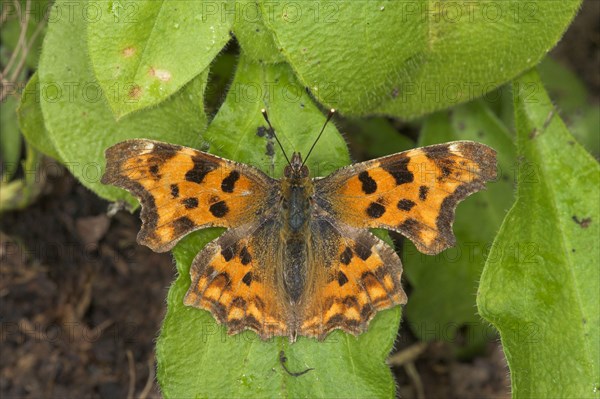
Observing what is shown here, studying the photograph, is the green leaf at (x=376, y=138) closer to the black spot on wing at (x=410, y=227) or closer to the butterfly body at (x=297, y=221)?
the butterfly body at (x=297, y=221)

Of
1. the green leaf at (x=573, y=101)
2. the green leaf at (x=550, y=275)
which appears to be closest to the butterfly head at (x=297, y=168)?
the green leaf at (x=550, y=275)

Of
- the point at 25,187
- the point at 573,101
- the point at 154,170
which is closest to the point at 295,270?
the point at 154,170

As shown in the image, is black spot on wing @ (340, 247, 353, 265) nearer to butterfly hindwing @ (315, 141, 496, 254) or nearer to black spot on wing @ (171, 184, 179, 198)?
butterfly hindwing @ (315, 141, 496, 254)

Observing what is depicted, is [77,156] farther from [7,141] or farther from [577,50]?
[577,50]

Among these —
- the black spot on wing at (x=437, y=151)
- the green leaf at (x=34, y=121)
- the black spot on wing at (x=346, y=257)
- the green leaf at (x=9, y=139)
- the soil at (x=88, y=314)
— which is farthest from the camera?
the green leaf at (x=9, y=139)

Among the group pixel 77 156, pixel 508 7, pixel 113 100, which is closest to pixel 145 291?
pixel 77 156
